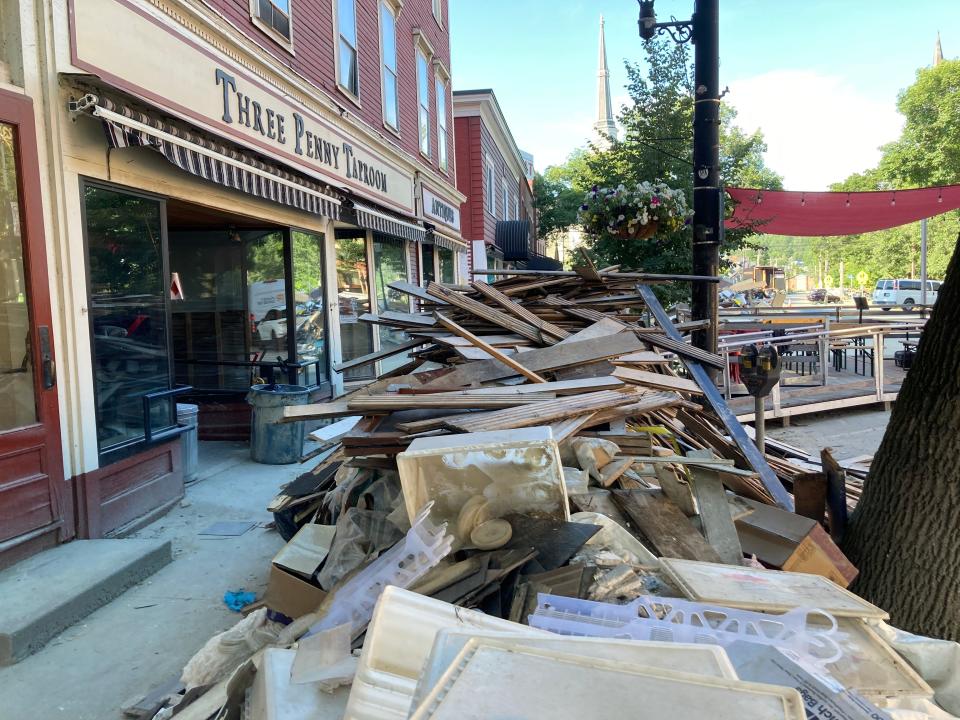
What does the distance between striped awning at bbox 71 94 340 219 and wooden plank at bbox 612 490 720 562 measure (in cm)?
419

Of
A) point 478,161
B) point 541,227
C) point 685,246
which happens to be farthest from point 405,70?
point 541,227

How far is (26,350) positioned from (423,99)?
11845 millimetres

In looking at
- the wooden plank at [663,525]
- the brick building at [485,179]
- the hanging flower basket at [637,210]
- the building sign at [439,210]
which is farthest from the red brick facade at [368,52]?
the wooden plank at [663,525]

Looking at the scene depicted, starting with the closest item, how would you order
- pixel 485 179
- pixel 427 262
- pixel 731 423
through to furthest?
1. pixel 731 423
2. pixel 427 262
3. pixel 485 179

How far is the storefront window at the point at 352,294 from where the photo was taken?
10.4 meters

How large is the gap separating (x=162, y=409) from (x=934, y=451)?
542 centimetres

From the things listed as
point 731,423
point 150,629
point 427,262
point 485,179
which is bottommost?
point 150,629

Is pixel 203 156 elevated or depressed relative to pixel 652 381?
elevated

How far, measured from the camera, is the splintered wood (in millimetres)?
3354

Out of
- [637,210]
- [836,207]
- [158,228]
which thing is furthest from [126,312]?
[836,207]

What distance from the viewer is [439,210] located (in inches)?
611

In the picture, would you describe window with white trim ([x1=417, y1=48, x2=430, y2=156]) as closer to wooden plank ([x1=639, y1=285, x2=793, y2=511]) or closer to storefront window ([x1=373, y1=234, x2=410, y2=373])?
storefront window ([x1=373, y1=234, x2=410, y2=373])

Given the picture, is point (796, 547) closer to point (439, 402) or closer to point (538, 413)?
point (538, 413)

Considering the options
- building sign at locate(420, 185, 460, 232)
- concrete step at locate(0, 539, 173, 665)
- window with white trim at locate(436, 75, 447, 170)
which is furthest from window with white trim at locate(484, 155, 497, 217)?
concrete step at locate(0, 539, 173, 665)
